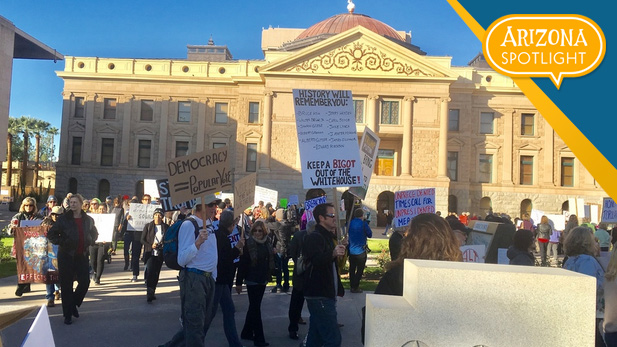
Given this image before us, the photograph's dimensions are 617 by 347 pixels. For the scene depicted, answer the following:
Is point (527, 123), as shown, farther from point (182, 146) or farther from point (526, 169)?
point (182, 146)

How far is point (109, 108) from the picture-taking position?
141 ft

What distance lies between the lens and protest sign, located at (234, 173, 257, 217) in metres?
7.79

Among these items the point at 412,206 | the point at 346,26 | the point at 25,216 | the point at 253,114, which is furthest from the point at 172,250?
the point at 346,26

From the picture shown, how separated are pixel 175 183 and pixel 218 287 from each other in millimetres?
1490

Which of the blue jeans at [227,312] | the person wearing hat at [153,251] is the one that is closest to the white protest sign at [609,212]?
the blue jeans at [227,312]

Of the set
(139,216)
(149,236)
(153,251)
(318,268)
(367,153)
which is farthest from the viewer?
(139,216)

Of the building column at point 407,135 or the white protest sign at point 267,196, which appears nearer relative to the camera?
the white protest sign at point 267,196

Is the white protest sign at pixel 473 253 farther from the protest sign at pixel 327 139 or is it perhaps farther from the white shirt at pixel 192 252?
the white shirt at pixel 192 252

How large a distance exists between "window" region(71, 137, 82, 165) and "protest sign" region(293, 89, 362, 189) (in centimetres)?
4135

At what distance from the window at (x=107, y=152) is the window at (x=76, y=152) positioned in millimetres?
2071

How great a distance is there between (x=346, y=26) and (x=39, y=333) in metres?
49.3

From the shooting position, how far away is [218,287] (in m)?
6.36

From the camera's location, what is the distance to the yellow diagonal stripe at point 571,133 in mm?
3557

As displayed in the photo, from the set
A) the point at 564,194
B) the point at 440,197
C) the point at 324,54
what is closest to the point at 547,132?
the point at 564,194
